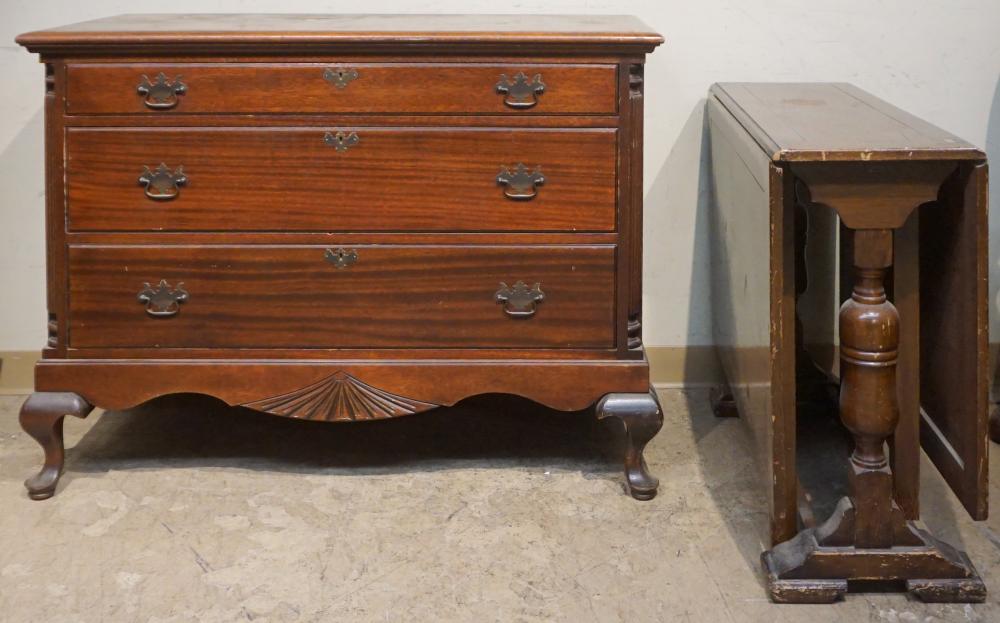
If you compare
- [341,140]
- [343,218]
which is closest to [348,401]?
[343,218]

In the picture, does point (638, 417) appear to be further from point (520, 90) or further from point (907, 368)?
point (520, 90)

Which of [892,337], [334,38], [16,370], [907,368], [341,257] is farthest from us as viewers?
[16,370]

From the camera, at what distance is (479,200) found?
2.62 m

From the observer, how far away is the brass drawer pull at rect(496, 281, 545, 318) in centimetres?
265

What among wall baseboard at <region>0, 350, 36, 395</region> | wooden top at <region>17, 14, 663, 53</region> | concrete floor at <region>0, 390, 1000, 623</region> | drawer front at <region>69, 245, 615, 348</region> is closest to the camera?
concrete floor at <region>0, 390, 1000, 623</region>

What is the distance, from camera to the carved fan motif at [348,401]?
2.69m

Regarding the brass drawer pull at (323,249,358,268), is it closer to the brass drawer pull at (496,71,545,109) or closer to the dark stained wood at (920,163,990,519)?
the brass drawer pull at (496,71,545,109)

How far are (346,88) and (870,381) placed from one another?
1.19 m

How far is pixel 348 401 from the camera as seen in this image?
2.70 meters

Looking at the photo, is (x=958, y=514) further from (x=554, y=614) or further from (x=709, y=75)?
(x=709, y=75)

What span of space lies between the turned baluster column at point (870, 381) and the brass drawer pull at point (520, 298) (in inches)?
27.7

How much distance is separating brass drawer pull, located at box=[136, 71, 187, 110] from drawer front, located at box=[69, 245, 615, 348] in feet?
0.98

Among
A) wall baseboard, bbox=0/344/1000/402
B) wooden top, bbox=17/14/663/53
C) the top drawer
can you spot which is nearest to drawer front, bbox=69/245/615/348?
the top drawer

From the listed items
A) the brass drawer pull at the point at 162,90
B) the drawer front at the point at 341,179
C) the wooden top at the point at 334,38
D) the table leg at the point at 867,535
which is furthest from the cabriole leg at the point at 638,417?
the brass drawer pull at the point at 162,90
